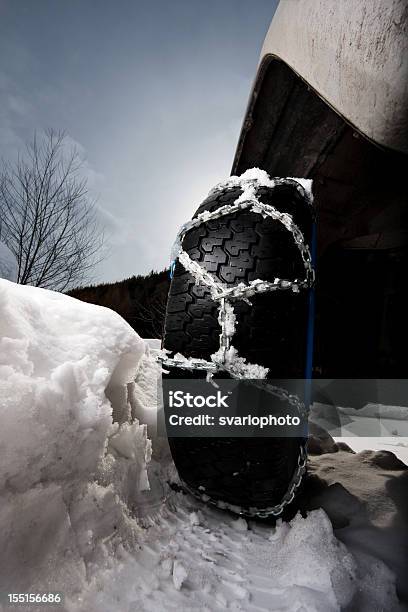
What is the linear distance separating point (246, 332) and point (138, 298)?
23.9 feet

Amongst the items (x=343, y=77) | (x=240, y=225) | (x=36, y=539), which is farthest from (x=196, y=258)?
(x=36, y=539)

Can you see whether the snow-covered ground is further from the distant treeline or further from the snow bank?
the distant treeline

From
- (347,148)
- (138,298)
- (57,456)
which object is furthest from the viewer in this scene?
(138,298)

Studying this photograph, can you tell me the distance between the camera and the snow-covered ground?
1.72 ft

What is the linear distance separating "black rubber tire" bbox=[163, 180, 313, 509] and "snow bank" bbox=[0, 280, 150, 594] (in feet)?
0.52

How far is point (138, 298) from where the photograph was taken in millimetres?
7770
